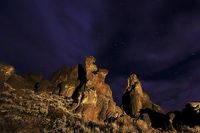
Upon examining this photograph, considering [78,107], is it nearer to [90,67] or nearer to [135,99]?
[90,67]

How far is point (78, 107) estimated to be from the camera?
2151 inches

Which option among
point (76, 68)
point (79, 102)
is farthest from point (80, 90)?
point (76, 68)

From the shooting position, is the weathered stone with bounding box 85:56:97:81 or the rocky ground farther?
the weathered stone with bounding box 85:56:97:81

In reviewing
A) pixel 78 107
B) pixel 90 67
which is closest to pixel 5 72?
pixel 78 107

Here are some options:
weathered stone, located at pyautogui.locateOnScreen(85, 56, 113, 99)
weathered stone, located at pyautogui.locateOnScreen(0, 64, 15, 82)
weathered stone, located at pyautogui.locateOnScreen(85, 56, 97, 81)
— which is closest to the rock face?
weathered stone, located at pyautogui.locateOnScreen(85, 56, 113, 99)

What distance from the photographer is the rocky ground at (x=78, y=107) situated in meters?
42.6

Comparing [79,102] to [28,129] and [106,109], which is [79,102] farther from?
[28,129]

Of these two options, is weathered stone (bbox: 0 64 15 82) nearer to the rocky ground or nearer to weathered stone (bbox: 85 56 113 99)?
the rocky ground

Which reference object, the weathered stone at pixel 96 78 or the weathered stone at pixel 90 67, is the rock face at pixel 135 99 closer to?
the weathered stone at pixel 96 78

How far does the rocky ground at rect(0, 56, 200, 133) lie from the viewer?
42625 millimetres

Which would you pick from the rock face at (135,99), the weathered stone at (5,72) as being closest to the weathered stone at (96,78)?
the rock face at (135,99)

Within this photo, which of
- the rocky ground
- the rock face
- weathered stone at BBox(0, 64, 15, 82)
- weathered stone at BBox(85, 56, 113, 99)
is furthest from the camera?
the rock face

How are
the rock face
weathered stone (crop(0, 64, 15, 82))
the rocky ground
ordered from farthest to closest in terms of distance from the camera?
the rock face < weathered stone (crop(0, 64, 15, 82)) < the rocky ground

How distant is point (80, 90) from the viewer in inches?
2295
